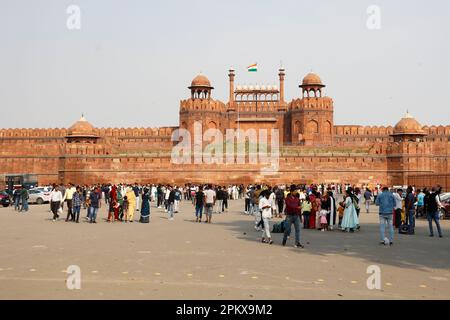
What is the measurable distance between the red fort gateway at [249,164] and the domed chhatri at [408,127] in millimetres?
70

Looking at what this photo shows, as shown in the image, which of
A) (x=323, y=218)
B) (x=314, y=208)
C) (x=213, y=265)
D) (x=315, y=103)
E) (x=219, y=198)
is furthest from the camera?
(x=315, y=103)

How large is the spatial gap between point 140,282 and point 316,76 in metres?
39.8

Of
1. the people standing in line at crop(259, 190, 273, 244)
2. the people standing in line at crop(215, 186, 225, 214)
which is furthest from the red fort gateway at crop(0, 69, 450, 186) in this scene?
the people standing in line at crop(259, 190, 273, 244)

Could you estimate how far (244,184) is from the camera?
3412cm

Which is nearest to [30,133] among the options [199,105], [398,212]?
[199,105]

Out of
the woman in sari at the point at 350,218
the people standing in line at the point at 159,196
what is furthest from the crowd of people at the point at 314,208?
the people standing in line at the point at 159,196

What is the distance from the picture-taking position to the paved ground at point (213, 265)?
18.1 feet

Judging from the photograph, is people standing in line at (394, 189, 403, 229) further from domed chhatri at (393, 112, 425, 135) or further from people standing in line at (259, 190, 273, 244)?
domed chhatri at (393, 112, 425, 135)

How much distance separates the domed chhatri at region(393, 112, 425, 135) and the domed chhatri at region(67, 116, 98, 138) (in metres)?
22.6

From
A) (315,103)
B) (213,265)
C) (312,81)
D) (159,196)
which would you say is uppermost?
(312,81)

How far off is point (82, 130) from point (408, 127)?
2412 cm

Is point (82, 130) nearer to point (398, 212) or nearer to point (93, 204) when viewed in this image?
point (93, 204)

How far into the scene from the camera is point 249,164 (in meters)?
34.2

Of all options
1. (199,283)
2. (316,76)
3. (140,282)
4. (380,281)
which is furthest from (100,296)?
(316,76)
